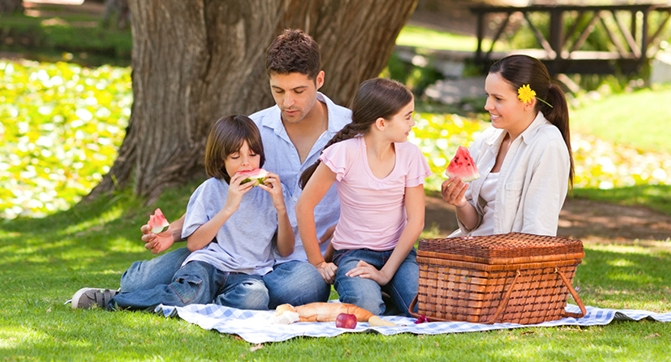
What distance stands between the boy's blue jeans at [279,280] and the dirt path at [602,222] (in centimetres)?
397

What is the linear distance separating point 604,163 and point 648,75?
18.0 feet

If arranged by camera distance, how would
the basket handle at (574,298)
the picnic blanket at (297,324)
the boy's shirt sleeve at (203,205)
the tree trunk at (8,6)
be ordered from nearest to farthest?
the picnic blanket at (297,324), the basket handle at (574,298), the boy's shirt sleeve at (203,205), the tree trunk at (8,6)

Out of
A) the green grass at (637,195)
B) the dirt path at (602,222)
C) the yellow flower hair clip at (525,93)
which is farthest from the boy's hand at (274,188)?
the green grass at (637,195)

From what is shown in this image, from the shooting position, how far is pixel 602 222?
981cm

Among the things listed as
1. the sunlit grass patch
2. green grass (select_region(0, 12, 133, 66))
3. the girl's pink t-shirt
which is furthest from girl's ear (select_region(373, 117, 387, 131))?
green grass (select_region(0, 12, 133, 66))

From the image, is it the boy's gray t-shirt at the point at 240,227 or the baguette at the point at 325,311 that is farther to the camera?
the boy's gray t-shirt at the point at 240,227

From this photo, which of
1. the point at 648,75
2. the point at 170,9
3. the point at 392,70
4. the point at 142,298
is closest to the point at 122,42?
the point at 392,70

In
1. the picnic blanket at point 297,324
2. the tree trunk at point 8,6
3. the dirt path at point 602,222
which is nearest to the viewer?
the picnic blanket at point 297,324

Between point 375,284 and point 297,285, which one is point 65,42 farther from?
point 375,284

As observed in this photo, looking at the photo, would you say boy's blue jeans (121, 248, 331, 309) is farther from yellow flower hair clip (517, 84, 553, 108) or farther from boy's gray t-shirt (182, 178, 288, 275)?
→ yellow flower hair clip (517, 84, 553, 108)

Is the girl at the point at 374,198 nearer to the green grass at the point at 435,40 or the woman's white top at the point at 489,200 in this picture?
the woman's white top at the point at 489,200

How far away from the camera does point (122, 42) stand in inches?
789

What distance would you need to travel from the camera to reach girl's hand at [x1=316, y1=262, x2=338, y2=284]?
502cm

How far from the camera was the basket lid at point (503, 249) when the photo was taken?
4387mm
